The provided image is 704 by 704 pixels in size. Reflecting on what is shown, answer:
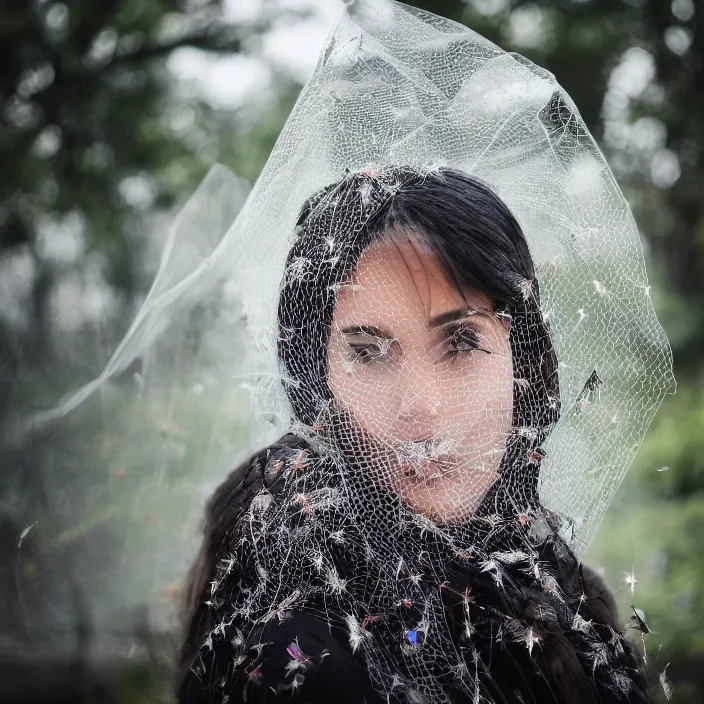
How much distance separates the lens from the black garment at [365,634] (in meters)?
0.97

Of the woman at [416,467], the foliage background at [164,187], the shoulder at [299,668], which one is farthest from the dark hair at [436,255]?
the foliage background at [164,187]

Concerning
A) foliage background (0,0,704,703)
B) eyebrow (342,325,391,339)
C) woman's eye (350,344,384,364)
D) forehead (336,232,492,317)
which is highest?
forehead (336,232,492,317)

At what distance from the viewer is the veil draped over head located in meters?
1.12

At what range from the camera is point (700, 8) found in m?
3.12

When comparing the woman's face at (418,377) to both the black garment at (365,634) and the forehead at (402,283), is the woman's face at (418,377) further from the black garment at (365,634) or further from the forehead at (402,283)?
the black garment at (365,634)

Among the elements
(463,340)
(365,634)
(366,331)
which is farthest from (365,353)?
(365,634)

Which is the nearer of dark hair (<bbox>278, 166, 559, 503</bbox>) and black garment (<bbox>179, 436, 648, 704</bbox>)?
black garment (<bbox>179, 436, 648, 704</bbox>)

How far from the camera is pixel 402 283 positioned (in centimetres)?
113

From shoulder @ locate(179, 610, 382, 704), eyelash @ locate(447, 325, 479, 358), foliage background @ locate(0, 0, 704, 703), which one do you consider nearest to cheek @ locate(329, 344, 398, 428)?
eyelash @ locate(447, 325, 479, 358)

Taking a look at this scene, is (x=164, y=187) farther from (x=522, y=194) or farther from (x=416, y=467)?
(x=416, y=467)

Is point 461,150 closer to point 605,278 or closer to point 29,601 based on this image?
point 605,278

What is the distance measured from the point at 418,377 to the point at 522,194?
1.28ft

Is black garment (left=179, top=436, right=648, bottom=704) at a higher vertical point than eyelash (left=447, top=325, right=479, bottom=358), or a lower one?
lower

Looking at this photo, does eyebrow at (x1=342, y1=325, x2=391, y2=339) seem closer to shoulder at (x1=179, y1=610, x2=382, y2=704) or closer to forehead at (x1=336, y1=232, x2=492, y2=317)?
forehead at (x1=336, y1=232, x2=492, y2=317)
